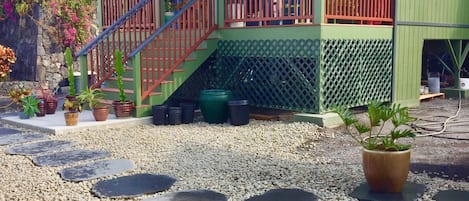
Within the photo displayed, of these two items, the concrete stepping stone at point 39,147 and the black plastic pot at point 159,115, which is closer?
the concrete stepping stone at point 39,147

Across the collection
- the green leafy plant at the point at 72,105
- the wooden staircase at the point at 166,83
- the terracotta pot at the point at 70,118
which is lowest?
the terracotta pot at the point at 70,118

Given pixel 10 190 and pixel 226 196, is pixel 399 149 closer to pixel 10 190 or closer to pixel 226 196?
pixel 226 196

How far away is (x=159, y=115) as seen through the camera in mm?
7164

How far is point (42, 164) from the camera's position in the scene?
4.87 meters

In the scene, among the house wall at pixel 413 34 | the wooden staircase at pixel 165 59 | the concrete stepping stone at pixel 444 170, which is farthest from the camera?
the house wall at pixel 413 34

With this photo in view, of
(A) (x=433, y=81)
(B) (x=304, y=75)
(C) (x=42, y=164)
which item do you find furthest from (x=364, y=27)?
(C) (x=42, y=164)

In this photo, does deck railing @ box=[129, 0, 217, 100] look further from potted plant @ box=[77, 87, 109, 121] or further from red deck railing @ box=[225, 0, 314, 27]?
potted plant @ box=[77, 87, 109, 121]

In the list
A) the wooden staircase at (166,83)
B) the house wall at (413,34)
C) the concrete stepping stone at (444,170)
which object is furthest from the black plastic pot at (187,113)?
the concrete stepping stone at (444,170)

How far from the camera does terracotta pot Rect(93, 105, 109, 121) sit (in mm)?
6965

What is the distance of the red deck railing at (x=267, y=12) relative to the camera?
23.0 feet

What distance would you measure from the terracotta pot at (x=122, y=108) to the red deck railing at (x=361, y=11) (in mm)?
3086

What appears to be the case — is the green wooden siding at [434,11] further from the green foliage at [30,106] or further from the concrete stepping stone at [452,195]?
the green foliage at [30,106]

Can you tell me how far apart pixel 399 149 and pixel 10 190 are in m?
3.09

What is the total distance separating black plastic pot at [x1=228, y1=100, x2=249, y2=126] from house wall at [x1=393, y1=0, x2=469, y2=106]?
9.19 ft
